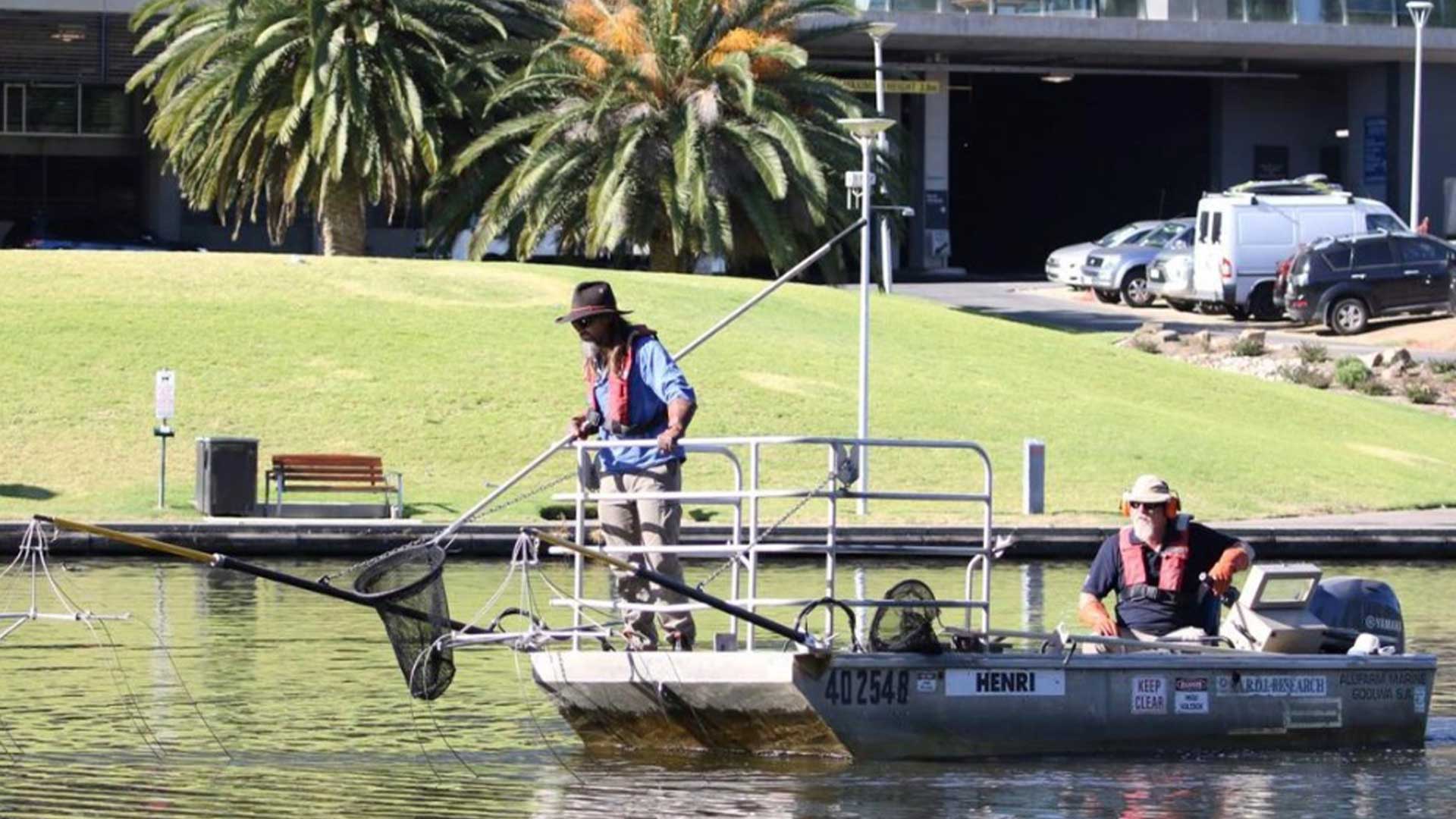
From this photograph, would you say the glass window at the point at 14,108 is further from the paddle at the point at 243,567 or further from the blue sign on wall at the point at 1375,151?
the paddle at the point at 243,567

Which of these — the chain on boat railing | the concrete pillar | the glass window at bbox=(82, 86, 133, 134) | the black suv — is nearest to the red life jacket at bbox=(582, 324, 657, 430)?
the chain on boat railing

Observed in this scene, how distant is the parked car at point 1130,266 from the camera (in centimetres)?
5494

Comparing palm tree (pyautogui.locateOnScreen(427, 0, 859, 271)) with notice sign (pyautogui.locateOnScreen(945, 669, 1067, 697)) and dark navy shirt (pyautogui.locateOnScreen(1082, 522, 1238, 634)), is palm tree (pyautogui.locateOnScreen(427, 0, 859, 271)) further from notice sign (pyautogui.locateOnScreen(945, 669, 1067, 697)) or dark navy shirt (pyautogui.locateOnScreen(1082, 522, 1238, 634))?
notice sign (pyautogui.locateOnScreen(945, 669, 1067, 697))

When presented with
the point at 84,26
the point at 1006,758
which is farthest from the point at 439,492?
the point at 84,26

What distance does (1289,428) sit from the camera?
34719 mm

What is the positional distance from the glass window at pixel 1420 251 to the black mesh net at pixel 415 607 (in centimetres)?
3860

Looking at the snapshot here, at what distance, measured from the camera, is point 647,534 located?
516 inches

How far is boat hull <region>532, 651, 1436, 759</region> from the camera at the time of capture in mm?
12836

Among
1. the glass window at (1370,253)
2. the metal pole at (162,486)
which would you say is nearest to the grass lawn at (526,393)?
the metal pole at (162,486)

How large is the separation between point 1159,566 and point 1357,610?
133 centimetres

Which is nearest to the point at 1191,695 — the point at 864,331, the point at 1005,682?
the point at 1005,682

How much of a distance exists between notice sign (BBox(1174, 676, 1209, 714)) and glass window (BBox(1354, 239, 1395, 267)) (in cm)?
3606

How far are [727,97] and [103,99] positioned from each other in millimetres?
22810

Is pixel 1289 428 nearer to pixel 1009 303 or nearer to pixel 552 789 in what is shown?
pixel 1009 303
